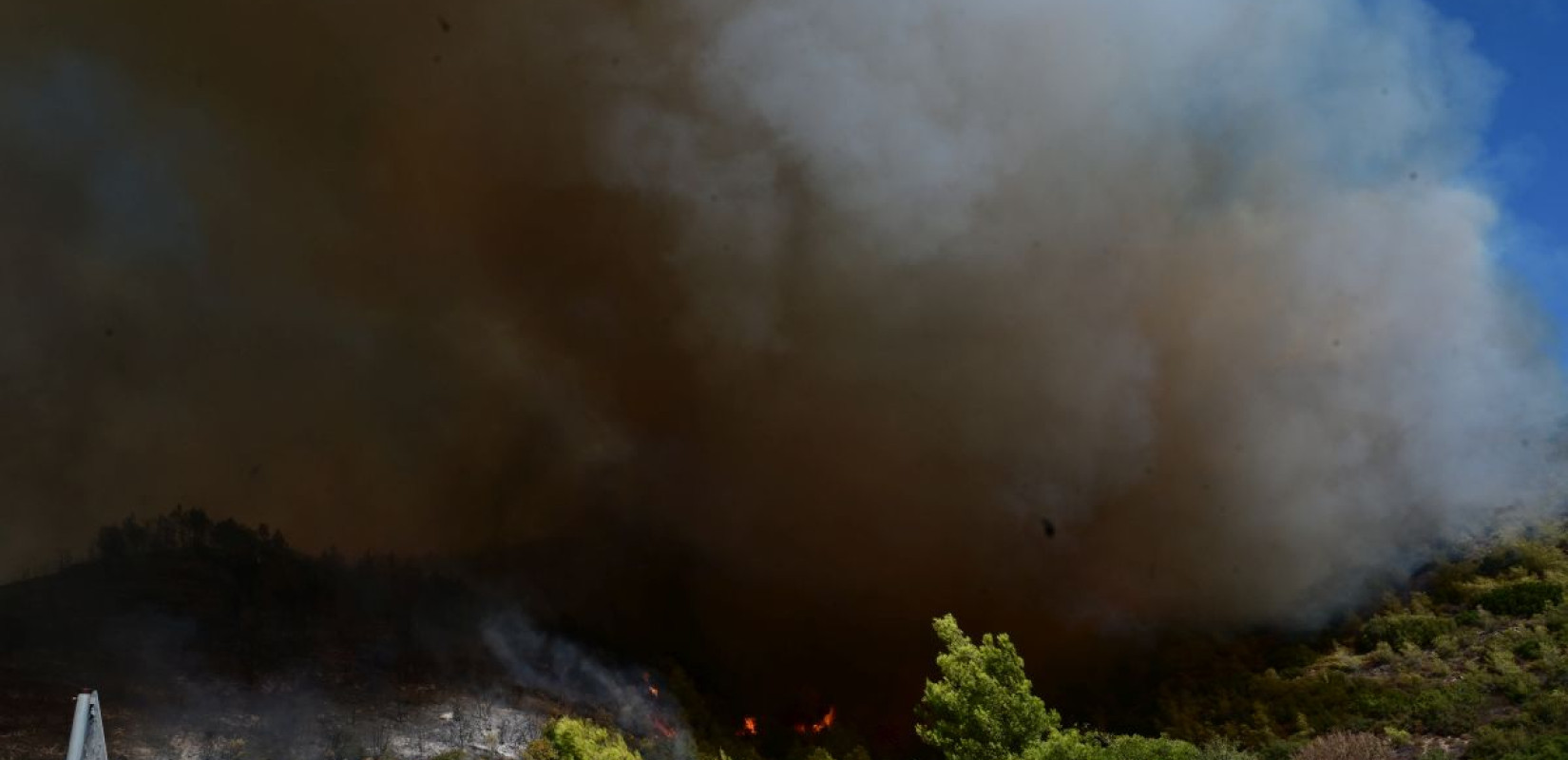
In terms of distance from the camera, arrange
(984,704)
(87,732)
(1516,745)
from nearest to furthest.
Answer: (87,732)
(984,704)
(1516,745)

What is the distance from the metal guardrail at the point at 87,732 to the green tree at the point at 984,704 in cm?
1652

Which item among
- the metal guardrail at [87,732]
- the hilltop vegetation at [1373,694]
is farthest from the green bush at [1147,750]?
the metal guardrail at [87,732]

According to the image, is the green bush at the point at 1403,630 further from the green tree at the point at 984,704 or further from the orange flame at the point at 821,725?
the orange flame at the point at 821,725

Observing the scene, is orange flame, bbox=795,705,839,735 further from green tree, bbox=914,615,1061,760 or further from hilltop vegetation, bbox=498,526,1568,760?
green tree, bbox=914,615,1061,760

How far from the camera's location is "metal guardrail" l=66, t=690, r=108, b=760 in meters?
5.68

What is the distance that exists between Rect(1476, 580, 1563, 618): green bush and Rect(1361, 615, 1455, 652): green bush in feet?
4.65

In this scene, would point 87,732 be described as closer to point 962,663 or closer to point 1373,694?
point 962,663

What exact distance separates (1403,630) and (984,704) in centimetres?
1974

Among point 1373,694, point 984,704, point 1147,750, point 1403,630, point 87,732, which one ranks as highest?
point 1403,630

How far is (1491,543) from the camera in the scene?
35875mm

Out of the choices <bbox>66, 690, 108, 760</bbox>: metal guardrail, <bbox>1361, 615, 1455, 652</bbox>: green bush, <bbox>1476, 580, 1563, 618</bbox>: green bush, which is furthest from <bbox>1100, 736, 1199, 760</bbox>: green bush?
<bbox>66, 690, 108, 760</bbox>: metal guardrail

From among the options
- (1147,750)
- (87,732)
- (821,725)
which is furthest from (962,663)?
(821,725)

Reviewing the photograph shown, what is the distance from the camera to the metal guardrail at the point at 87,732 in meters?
5.68

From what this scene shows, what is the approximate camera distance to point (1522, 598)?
104 ft
